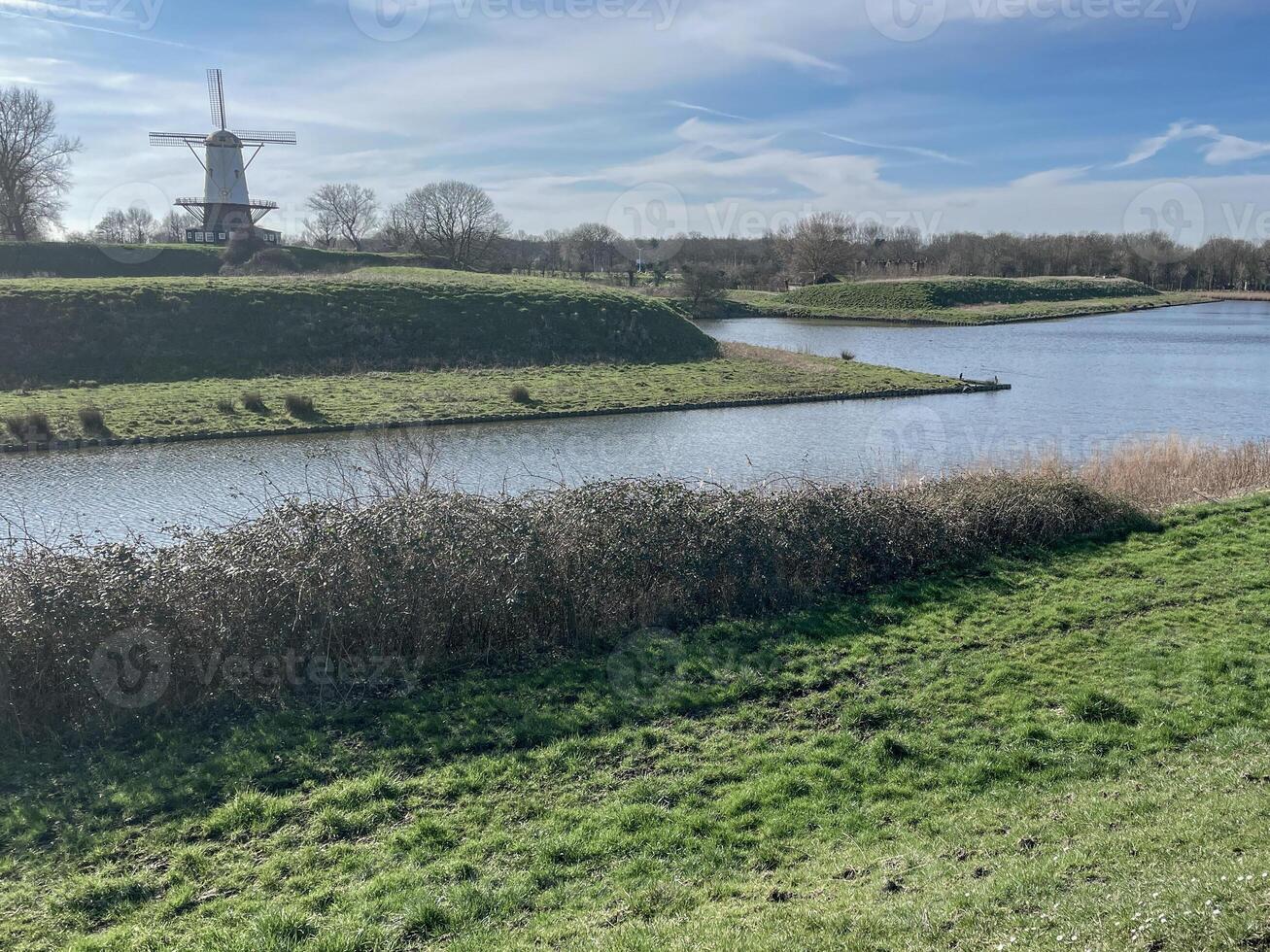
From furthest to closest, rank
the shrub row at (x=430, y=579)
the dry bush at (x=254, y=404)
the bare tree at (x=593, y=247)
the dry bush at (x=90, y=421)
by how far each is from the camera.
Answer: the bare tree at (x=593, y=247), the dry bush at (x=254, y=404), the dry bush at (x=90, y=421), the shrub row at (x=430, y=579)

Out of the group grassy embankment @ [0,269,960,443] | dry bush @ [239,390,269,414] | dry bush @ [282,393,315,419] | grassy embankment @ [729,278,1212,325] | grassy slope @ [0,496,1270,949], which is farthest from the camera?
grassy embankment @ [729,278,1212,325]

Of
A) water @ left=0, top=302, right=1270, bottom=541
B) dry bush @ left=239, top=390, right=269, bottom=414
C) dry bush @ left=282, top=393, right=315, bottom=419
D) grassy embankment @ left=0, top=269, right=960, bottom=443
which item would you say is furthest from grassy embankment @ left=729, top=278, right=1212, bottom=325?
dry bush @ left=239, top=390, right=269, bottom=414

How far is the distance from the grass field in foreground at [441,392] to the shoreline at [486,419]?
0.90 ft

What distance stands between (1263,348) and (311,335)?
199ft

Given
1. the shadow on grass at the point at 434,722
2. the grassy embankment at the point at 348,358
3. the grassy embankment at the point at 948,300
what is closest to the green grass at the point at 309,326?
the grassy embankment at the point at 348,358

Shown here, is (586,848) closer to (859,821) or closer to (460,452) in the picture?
(859,821)

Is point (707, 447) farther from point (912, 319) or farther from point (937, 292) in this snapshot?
point (937, 292)

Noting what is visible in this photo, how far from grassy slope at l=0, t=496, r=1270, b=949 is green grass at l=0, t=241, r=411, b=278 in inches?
2211

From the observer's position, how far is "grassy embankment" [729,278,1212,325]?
8981 centimetres

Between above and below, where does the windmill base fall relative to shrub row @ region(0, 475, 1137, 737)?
above

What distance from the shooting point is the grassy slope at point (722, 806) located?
5.38 meters

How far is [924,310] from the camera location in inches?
3669

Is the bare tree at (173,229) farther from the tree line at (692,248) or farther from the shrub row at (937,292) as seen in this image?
the shrub row at (937,292)

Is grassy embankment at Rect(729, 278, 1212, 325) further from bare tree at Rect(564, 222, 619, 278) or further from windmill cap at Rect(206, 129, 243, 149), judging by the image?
windmill cap at Rect(206, 129, 243, 149)
